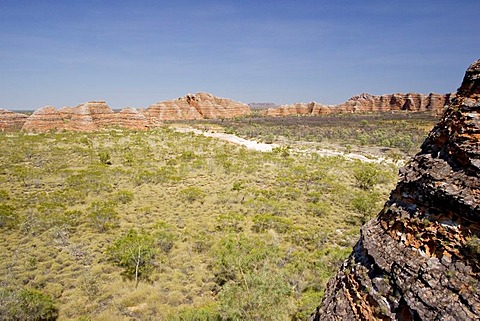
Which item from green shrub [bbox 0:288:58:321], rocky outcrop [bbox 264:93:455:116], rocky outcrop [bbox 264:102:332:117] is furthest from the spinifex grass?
rocky outcrop [bbox 264:93:455:116]

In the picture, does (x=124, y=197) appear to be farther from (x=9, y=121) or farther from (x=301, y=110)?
(x=301, y=110)

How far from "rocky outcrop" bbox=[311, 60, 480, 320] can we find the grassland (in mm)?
3419

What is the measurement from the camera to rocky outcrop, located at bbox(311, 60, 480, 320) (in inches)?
125

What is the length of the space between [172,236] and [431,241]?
32.0 feet

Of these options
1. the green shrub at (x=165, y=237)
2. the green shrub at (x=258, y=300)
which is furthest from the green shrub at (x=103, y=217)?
the green shrub at (x=258, y=300)

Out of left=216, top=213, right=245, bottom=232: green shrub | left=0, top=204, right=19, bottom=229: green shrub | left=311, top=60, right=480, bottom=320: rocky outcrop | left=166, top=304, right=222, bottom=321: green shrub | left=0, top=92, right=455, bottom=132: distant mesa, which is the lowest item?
left=166, top=304, right=222, bottom=321: green shrub

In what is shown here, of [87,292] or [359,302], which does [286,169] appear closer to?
[87,292]

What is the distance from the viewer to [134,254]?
31.7 feet

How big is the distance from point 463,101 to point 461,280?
2.50m

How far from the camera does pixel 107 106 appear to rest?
4353 cm

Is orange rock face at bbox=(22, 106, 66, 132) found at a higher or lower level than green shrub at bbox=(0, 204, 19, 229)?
higher

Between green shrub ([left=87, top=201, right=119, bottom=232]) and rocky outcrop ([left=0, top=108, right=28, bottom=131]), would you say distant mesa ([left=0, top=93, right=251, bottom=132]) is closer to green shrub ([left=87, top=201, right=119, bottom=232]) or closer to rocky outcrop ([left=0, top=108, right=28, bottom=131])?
rocky outcrop ([left=0, top=108, right=28, bottom=131])

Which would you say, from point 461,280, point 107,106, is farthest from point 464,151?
point 107,106

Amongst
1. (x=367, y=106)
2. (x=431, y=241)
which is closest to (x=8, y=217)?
(x=431, y=241)
